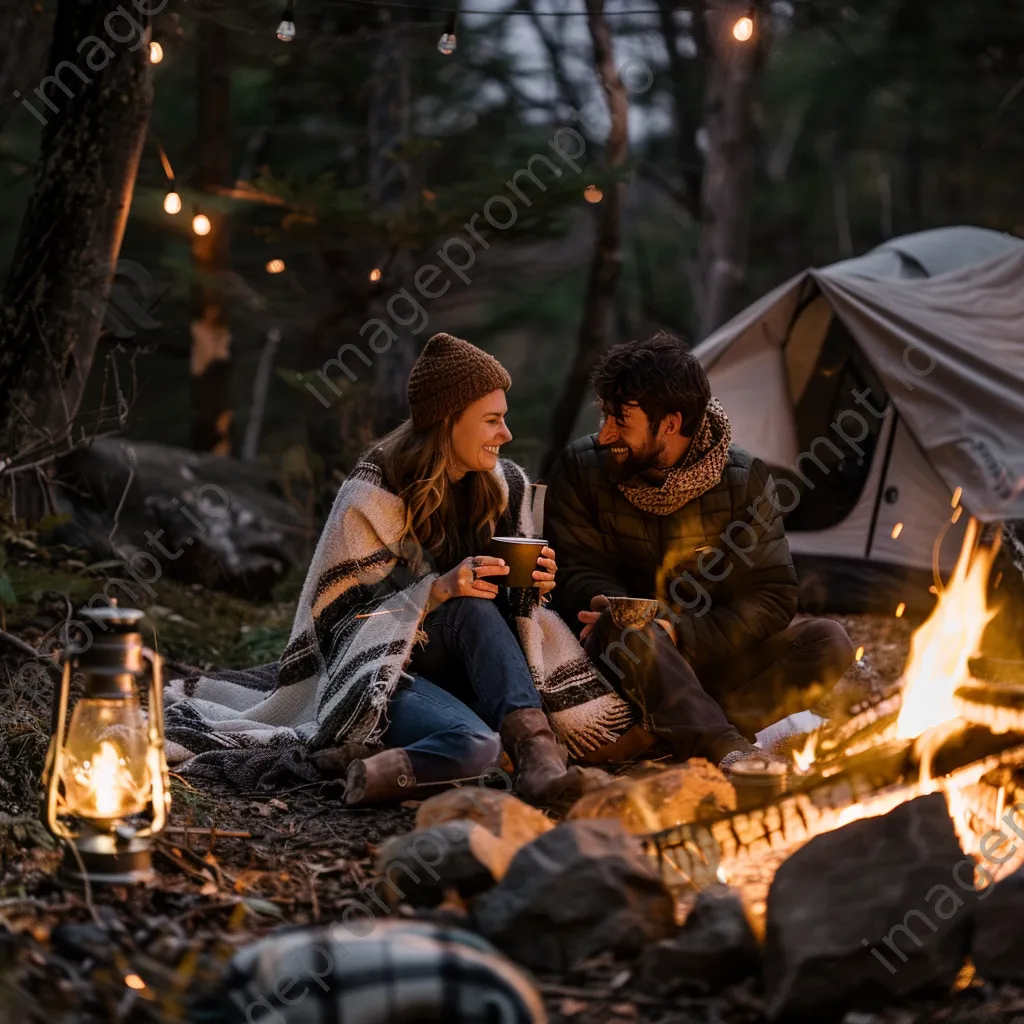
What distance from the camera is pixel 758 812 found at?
130 inches

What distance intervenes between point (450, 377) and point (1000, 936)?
219cm

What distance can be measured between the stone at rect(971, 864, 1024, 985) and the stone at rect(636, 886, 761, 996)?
465 millimetres

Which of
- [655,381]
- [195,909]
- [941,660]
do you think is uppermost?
[655,381]

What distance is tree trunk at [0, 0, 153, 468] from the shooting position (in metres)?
5.64

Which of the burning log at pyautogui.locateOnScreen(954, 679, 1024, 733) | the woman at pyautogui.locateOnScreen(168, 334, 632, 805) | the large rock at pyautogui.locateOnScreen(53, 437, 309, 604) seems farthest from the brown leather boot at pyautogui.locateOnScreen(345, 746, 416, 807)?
the large rock at pyautogui.locateOnScreen(53, 437, 309, 604)

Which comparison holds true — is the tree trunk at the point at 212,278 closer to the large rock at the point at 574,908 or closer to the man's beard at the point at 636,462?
the man's beard at the point at 636,462

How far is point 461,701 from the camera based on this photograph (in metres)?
4.20

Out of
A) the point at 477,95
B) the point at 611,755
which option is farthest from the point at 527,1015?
the point at 477,95

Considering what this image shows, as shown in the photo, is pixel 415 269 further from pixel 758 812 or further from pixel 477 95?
pixel 758 812

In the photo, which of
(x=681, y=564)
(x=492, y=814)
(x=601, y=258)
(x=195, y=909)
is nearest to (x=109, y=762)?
(x=195, y=909)

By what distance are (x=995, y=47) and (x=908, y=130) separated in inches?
99.4

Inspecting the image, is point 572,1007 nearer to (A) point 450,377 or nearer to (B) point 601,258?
(A) point 450,377

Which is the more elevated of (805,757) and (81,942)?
(805,757)

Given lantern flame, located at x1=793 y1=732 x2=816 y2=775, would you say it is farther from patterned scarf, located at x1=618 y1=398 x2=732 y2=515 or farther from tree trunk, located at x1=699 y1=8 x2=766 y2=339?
tree trunk, located at x1=699 y1=8 x2=766 y2=339
